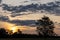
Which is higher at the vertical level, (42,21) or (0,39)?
(42,21)

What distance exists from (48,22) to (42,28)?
3.29m

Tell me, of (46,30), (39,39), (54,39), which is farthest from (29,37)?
(46,30)

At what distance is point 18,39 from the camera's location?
2866 cm

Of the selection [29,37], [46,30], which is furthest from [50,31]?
[29,37]

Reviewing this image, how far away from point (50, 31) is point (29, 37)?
96.7 feet

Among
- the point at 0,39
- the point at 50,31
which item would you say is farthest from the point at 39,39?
the point at 50,31

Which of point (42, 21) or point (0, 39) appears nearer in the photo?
point (0, 39)

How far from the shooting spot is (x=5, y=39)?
1125 inches

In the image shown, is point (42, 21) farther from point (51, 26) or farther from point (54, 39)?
point (54, 39)

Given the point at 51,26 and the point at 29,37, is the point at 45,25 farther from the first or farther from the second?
the point at 29,37

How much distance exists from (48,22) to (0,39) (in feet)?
113

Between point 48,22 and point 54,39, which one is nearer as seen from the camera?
point 54,39

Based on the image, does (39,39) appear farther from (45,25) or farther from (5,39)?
(45,25)

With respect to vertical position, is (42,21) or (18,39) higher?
(42,21)
